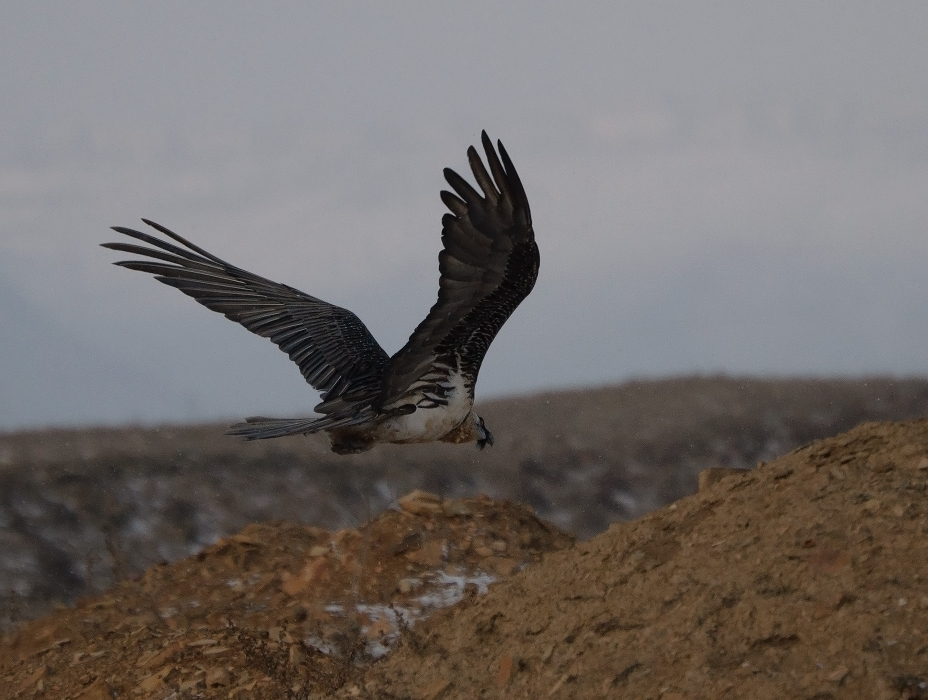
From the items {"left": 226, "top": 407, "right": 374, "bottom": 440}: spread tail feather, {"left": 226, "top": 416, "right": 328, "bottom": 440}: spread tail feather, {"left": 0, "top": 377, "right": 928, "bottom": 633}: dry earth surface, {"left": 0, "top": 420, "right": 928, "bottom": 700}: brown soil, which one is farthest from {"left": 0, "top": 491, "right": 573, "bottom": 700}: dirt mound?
{"left": 0, "top": 377, "right": 928, "bottom": 633}: dry earth surface

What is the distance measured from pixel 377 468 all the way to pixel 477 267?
10649 millimetres

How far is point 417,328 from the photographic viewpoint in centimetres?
791

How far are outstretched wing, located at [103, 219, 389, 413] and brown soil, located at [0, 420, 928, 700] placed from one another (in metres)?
1.36

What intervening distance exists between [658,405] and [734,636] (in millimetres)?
16379

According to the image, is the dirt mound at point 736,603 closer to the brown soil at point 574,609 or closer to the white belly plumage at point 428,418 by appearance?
the brown soil at point 574,609

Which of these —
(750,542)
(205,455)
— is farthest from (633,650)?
(205,455)

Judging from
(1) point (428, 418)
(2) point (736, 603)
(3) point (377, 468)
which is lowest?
(2) point (736, 603)

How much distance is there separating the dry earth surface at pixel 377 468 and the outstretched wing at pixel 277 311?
3.55 m

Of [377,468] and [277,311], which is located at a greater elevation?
[277,311]

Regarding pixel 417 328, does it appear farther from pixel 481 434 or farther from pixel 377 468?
pixel 377 468

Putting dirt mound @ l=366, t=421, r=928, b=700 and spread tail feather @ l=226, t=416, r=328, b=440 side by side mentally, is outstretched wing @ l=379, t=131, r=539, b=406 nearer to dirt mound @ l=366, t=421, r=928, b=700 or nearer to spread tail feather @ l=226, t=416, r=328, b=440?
spread tail feather @ l=226, t=416, r=328, b=440

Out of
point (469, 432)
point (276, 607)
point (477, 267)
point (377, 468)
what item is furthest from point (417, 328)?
point (377, 468)

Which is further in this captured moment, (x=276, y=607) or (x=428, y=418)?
(x=276, y=607)

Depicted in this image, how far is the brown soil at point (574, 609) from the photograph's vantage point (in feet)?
18.8
